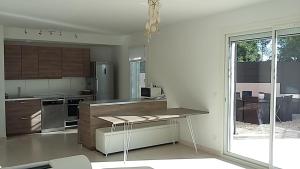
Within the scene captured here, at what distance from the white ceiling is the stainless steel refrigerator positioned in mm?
1836

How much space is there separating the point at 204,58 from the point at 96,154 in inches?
107

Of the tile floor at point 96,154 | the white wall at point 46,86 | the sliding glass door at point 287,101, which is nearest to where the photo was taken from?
the sliding glass door at point 287,101

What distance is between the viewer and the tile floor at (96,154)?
4.56 meters

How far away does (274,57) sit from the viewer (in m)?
4.07

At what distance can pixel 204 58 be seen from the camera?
17.1 ft

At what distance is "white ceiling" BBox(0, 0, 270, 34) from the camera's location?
13.3ft

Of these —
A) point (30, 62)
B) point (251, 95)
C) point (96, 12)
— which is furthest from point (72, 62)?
point (251, 95)

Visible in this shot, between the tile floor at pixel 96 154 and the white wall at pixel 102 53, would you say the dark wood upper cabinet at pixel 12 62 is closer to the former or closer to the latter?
the tile floor at pixel 96 154

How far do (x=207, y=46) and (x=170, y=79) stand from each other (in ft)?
4.40

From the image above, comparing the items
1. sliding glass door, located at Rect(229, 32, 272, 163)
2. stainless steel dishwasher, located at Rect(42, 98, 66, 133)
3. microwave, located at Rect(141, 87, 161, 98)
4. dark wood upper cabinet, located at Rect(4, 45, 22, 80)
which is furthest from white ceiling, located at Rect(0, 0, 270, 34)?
stainless steel dishwasher, located at Rect(42, 98, 66, 133)

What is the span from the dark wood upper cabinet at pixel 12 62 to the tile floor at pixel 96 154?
161cm

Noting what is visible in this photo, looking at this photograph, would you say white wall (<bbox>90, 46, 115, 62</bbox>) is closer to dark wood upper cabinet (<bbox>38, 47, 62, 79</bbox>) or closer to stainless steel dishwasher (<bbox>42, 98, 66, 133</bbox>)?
dark wood upper cabinet (<bbox>38, 47, 62, 79</bbox>)

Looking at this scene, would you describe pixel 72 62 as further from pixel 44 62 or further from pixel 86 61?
pixel 44 62

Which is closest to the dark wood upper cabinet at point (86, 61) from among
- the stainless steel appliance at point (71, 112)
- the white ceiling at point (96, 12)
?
the stainless steel appliance at point (71, 112)
